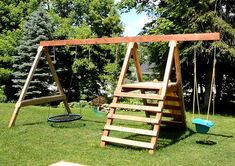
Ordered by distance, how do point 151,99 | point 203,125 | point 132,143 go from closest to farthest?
point 132,143 < point 203,125 < point 151,99

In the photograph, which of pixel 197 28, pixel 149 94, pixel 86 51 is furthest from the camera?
pixel 86 51

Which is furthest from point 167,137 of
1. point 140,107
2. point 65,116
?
point 65,116

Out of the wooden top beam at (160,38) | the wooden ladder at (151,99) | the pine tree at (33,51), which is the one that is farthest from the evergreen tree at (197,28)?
the wooden top beam at (160,38)

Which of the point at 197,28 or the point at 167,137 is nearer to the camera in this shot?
the point at 167,137

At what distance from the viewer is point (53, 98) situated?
410 inches

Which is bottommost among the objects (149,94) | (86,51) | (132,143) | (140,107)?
(132,143)

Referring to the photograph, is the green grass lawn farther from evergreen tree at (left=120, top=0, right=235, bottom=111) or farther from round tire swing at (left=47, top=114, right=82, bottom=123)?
evergreen tree at (left=120, top=0, right=235, bottom=111)

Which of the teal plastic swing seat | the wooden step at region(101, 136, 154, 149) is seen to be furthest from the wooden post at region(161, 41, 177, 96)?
the wooden step at region(101, 136, 154, 149)

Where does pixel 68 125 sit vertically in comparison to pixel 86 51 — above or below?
below

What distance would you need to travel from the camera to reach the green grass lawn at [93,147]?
6.37 meters

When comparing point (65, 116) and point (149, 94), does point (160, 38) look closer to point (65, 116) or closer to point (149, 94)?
point (149, 94)

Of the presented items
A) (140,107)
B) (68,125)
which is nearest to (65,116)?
(68,125)

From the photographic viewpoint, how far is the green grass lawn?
637cm

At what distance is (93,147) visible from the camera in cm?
739
